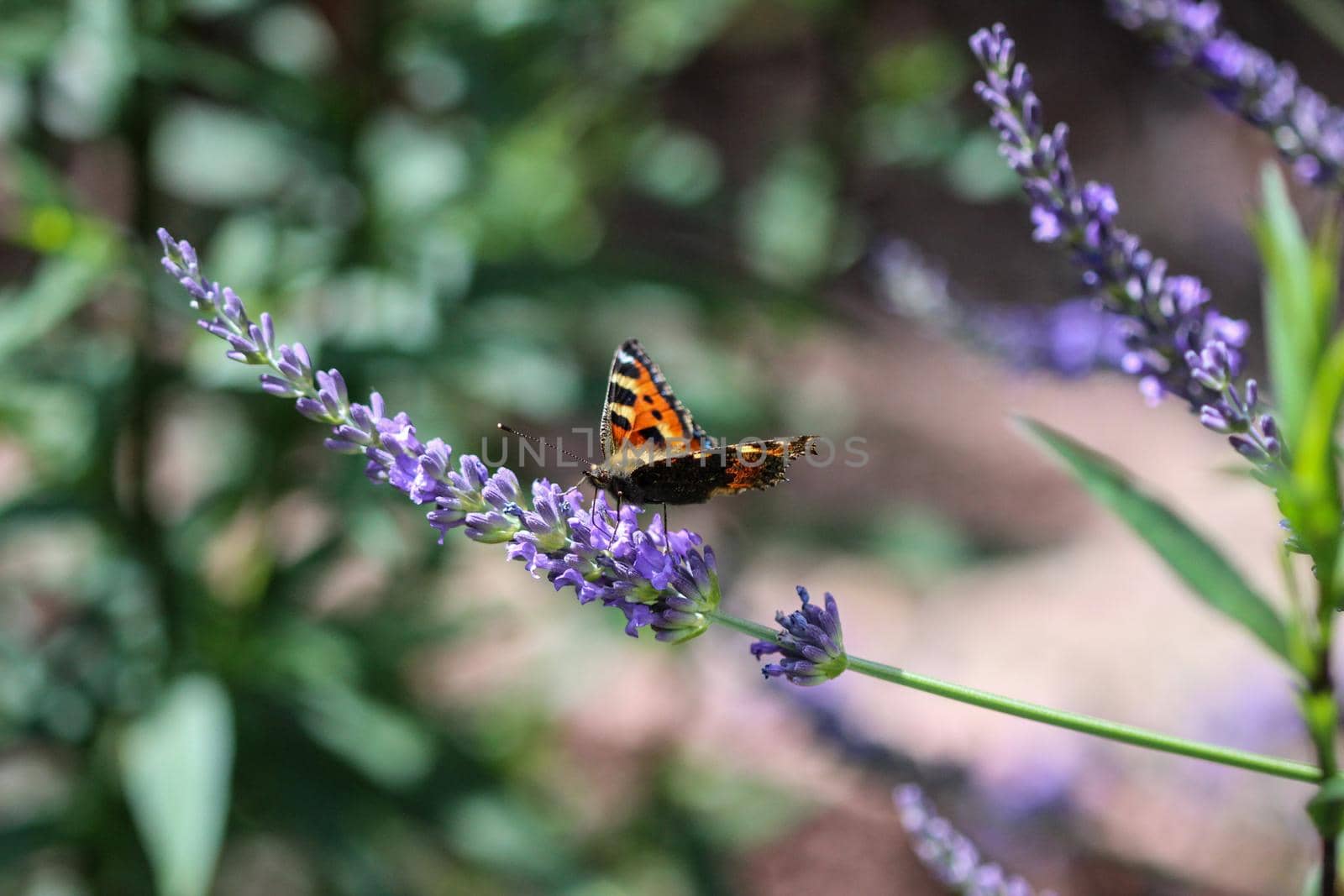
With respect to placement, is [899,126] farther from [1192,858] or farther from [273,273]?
[1192,858]

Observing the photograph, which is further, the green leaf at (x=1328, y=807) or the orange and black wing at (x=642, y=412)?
the orange and black wing at (x=642, y=412)

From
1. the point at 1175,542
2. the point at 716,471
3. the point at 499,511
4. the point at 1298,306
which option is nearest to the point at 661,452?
the point at 716,471

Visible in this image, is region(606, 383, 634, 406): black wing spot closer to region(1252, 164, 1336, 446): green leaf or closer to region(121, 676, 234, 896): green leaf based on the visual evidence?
region(1252, 164, 1336, 446): green leaf

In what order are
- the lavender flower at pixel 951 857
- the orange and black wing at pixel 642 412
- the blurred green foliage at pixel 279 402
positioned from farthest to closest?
the blurred green foliage at pixel 279 402
the orange and black wing at pixel 642 412
the lavender flower at pixel 951 857

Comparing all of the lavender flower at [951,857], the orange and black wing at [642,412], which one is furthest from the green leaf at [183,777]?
the lavender flower at [951,857]

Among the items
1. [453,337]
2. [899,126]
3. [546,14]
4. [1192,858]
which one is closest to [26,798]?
[453,337]

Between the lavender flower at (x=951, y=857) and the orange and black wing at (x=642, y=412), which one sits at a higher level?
the orange and black wing at (x=642, y=412)


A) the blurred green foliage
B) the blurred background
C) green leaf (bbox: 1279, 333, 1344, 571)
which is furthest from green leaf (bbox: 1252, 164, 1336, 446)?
the blurred green foliage

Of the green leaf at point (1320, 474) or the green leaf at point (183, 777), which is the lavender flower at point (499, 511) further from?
the green leaf at point (183, 777)
